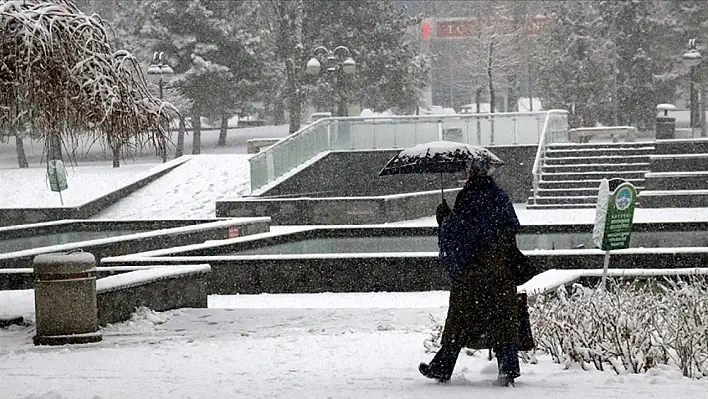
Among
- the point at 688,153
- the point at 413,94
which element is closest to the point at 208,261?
the point at 688,153

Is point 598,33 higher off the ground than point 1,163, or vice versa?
point 598,33

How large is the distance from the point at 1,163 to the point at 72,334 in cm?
5246

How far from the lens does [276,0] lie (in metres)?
63.2

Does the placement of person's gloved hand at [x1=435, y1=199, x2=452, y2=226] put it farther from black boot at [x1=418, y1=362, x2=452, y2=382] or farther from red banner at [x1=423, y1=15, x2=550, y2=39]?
red banner at [x1=423, y1=15, x2=550, y2=39]

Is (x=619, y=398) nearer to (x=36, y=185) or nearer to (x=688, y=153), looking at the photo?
(x=688, y=153)

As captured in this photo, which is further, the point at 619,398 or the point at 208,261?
the point at 208,261

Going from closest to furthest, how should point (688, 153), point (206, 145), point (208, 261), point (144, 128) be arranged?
point (144, 128)
point (208, 261)
point (688, 153)
point (206, 145)

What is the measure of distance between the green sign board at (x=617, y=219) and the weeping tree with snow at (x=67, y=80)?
603 cm

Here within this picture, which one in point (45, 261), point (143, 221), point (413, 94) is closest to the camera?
point (45, 261)

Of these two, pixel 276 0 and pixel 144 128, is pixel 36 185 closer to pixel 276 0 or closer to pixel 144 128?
pixel 276 0

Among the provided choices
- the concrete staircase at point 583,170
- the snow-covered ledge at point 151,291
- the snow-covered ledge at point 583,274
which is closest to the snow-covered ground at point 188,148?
the concrete staircase at point 583,170

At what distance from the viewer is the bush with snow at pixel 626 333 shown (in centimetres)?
929

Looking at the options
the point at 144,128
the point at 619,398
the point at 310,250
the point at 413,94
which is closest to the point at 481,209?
the point at 619,398

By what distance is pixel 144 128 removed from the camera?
1266 centimetres
